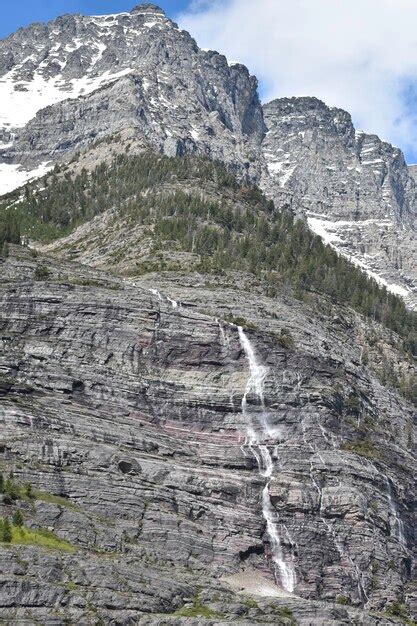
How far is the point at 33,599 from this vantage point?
88250mm

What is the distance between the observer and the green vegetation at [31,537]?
94.9 m

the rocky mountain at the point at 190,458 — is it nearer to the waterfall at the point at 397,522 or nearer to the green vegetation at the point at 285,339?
the waterfall at the point at 397,522

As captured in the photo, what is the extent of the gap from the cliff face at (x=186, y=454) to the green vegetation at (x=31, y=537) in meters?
1.27

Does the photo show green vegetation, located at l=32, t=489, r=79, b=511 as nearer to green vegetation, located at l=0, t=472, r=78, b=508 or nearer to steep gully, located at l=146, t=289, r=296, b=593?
green vegetation, located at l=0, t=472, r=78, b=508

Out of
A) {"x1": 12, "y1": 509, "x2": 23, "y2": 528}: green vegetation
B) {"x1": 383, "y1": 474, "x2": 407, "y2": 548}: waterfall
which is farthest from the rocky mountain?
{"x1": 383, "y1": 474, "x2": 407, "y2": 548}: waterfall

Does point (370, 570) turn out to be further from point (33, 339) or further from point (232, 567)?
point (33, 339)

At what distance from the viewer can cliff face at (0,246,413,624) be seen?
101 meters

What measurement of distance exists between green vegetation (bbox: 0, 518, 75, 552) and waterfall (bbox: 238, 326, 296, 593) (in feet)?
89.4

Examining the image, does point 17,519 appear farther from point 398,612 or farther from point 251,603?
point 398,612

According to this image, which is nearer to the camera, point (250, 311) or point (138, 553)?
point (138, 553)

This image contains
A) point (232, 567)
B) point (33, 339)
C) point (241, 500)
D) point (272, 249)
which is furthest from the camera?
point (272, 249)

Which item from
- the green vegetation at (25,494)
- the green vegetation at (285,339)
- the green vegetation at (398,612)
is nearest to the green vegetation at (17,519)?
the green vegetation at (25,494)

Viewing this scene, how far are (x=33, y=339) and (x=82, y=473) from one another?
24.9m

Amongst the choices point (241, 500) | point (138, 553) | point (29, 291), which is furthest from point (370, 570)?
point (29, 291)
